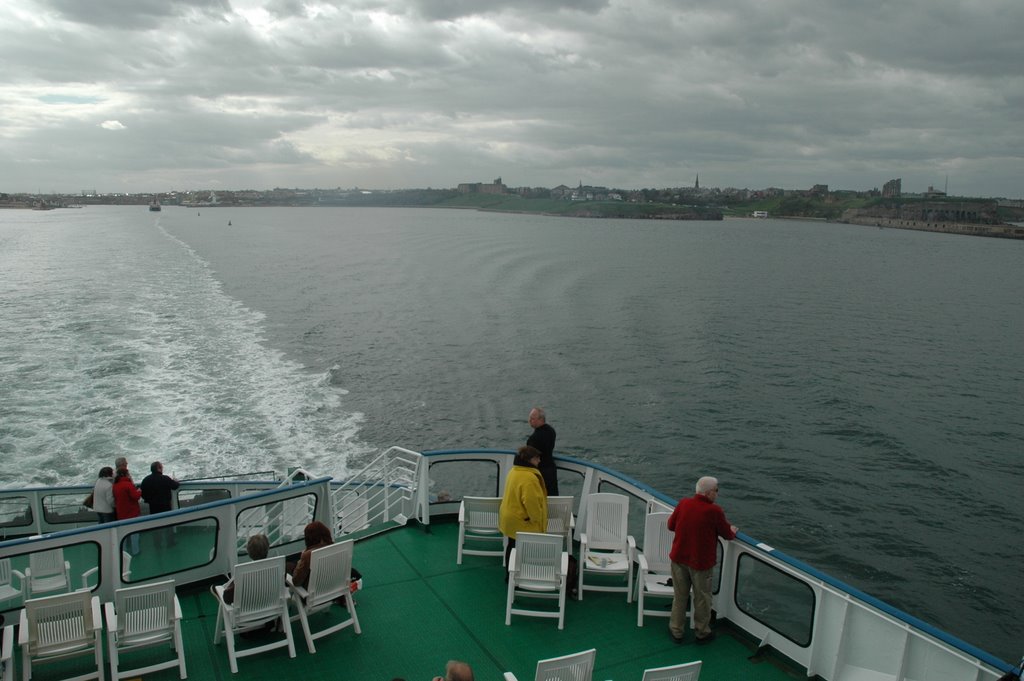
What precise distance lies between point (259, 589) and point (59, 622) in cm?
151

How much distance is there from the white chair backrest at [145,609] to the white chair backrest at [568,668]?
10.9ft

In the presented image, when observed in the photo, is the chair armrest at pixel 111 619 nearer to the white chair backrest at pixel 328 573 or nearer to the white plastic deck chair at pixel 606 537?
the white chair backrest at pixel 328 573

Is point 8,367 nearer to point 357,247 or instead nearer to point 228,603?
point 228,603

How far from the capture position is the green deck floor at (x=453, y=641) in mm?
6461

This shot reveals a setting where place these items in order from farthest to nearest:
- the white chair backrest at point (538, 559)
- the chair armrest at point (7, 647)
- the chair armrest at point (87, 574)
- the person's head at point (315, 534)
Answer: the white chair backrest at point (538, 559), the person's head at point (315, 534), the chair armrest at point (87, 574), the chair armrest at point (7, 647)

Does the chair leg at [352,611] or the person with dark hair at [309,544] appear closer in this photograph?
the person with dark hair at [309,544]

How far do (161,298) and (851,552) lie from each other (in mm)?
40130

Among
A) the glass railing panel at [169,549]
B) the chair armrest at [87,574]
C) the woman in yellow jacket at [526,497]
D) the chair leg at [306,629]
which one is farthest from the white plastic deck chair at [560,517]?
the chair armrest at [87,574]

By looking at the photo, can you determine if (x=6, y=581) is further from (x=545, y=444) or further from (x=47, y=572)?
(x=545, y=444)

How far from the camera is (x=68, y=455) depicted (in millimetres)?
18719

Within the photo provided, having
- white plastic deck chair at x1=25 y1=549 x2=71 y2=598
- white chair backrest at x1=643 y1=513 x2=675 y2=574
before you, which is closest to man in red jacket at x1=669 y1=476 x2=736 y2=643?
white chair backrest at x1=643 y1=513 x2=675 y2=574

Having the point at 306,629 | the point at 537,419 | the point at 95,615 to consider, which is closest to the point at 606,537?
the point at 537,419

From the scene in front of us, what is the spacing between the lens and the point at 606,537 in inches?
312

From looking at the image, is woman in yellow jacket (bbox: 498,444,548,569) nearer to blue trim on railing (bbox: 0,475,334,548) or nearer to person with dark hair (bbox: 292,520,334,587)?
person with dark hair (bbox: 292,520,334,587)
